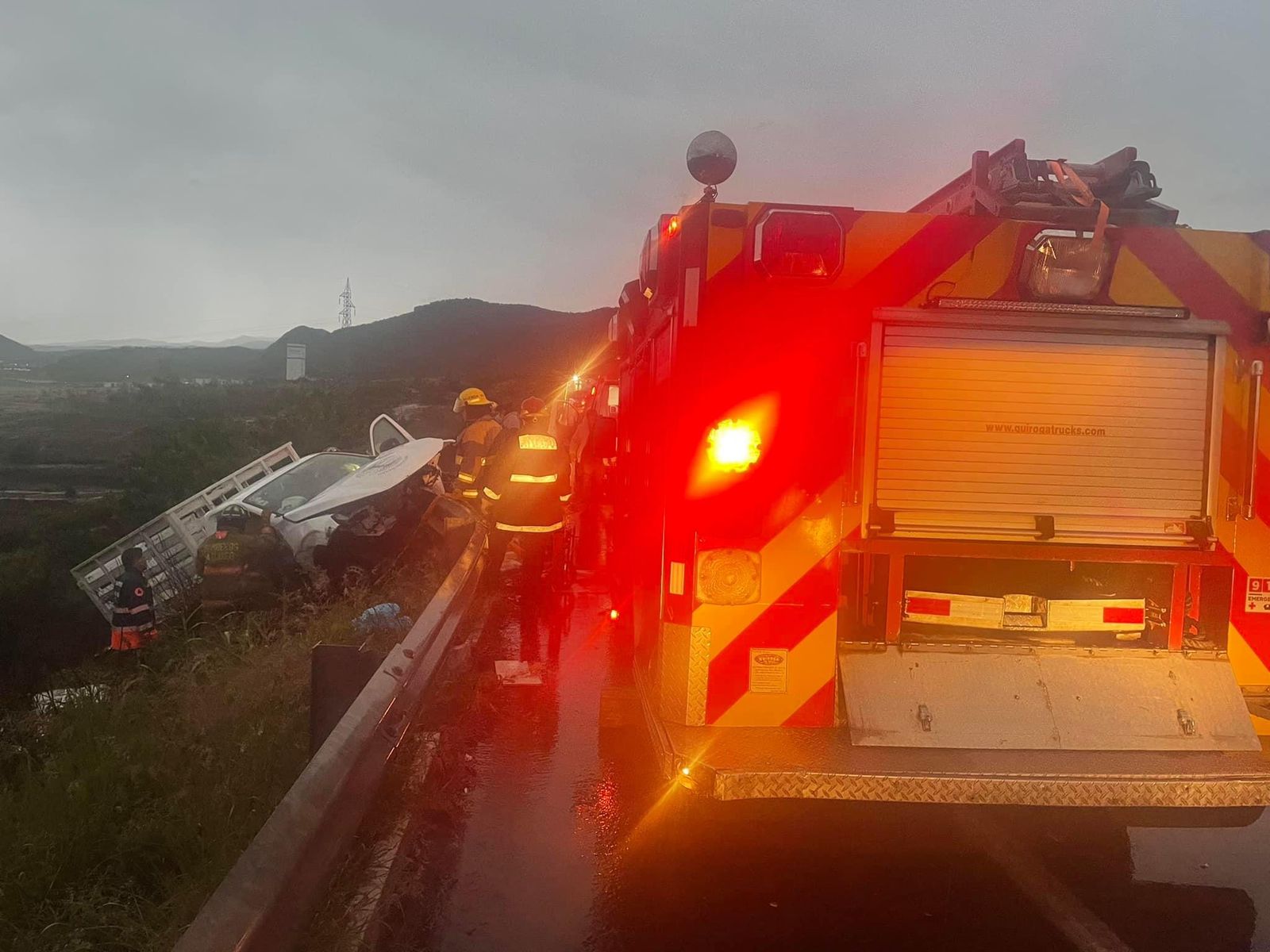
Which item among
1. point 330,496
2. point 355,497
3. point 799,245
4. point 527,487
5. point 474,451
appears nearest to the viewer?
point 799,245

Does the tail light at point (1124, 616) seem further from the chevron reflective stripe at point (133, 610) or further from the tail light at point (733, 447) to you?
the chevron reflective stripe at point (133, 610)

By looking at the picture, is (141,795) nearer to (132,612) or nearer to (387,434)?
(132,612)

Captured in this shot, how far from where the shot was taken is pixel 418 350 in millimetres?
97125

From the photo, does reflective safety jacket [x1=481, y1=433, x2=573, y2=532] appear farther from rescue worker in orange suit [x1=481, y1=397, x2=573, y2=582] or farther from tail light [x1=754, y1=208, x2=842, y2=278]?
tail light [x1=754, y1=208, x2=842, y2=278]

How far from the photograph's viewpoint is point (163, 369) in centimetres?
5003

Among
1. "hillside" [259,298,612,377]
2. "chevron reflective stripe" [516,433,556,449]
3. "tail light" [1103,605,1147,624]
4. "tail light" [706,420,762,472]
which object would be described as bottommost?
"tail light" [1103,605,1147,624]

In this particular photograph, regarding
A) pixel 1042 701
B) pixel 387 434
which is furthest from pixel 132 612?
pixel 1042 701

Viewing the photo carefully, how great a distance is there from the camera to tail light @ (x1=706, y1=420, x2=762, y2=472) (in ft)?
13.2

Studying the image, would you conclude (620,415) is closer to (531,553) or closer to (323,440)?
(531,553)

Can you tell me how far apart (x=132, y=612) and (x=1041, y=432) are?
1056 cm

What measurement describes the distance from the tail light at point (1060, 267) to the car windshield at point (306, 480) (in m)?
10.8

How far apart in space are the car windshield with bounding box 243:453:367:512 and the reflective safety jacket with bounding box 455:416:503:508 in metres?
4.24

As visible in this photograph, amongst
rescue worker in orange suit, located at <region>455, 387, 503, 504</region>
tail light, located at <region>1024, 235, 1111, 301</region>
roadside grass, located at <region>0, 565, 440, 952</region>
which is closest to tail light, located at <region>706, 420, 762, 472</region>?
tail light, located at <region>1024, 235, 1111, 301</region>

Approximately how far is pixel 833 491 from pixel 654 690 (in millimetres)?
1219
